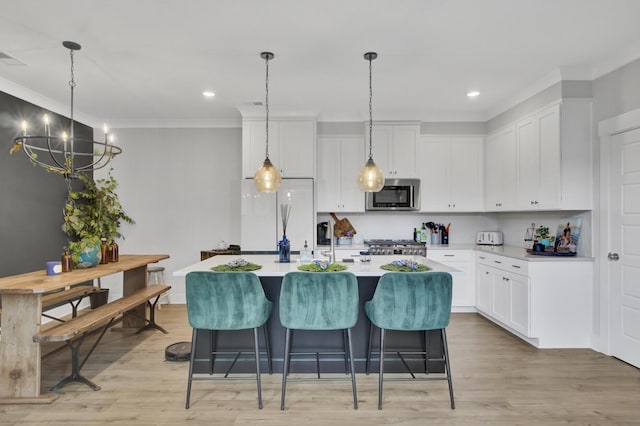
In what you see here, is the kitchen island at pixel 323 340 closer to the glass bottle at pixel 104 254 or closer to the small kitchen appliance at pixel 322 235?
the glass bottle at pixel 104 254

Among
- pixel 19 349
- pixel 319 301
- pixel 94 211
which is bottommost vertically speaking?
pixel 19 349

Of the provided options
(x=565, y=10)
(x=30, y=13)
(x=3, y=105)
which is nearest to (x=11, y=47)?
(x=30, y=13)

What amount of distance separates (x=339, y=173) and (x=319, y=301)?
115 inches

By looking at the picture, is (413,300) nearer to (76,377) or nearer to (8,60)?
(76,377)

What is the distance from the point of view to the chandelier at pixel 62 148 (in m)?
2.71

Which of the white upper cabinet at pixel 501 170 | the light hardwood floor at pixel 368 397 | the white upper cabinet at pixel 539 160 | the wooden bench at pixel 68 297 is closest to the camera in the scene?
the light hardwood floor at pixel 368 397

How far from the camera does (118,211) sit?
17.1ft

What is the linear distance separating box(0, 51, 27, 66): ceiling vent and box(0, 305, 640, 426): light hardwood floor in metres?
2.72

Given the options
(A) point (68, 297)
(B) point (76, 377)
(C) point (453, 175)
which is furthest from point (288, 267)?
(C) point (453, 175)

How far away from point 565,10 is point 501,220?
3.32m

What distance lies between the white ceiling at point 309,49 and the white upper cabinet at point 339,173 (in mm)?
596

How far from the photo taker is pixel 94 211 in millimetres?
4902

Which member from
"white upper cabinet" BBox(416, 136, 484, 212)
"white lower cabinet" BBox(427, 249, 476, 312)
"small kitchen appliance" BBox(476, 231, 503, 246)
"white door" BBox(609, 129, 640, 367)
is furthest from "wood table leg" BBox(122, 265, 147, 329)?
"white door" BBox(609, 129, 640, 367)

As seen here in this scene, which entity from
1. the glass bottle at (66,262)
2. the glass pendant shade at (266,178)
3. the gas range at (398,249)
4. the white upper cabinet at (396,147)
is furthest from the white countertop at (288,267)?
the white upper cabinet at (396,147)
